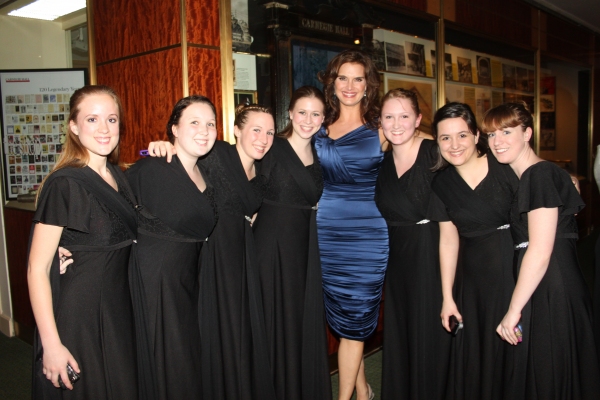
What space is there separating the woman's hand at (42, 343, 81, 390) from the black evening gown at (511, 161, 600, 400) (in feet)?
5.96

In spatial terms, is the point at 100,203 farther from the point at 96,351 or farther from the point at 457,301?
the point at 457,301

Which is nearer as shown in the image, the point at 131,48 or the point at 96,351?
the point at 96,351

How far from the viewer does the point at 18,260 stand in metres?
4.08

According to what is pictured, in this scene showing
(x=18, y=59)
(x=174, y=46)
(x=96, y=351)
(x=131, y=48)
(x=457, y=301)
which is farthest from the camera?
(x=18, y=59)

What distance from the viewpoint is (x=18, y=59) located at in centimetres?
476

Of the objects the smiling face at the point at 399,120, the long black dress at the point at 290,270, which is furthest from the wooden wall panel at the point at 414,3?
Result: the long black dress at the point at 290,270

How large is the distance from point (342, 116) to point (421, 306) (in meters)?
1.14

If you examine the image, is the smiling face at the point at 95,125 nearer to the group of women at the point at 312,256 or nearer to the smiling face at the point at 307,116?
the group of women at the point at 312,256

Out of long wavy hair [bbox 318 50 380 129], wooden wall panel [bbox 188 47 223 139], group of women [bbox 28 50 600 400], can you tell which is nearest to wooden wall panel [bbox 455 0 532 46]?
long wavy hair [bbox 318 50 380 129]

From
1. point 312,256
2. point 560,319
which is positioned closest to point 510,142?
point 560,319

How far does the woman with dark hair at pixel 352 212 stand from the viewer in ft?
9.33

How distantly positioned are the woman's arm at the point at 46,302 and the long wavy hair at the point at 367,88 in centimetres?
164

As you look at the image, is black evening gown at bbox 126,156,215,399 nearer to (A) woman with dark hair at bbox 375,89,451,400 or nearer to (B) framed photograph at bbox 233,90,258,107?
(B) framed photograph at bbox 233,90,258,107

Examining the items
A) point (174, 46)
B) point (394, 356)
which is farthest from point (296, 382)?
point (174, 46)
